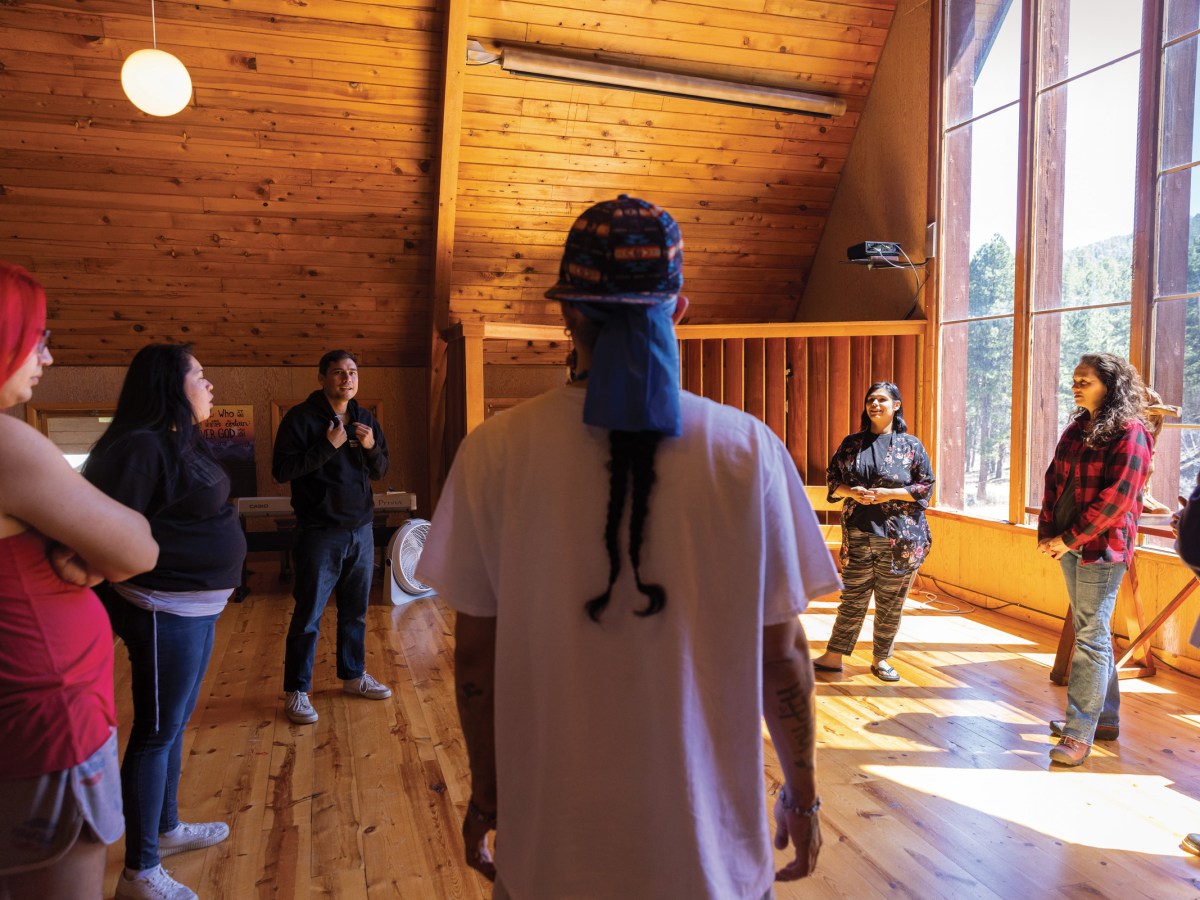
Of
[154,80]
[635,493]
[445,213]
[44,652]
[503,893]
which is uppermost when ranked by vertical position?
[154,80]

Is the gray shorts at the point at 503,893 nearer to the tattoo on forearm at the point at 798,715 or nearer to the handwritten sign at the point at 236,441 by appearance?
the tattoo on forearm at the point at 798,715

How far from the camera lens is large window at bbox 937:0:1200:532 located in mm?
4391

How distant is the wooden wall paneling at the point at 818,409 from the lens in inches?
245

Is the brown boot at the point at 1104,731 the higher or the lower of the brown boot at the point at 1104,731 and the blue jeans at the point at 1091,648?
the lower

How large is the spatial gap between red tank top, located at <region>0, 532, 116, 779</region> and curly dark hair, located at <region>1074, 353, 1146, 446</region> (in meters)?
3.44

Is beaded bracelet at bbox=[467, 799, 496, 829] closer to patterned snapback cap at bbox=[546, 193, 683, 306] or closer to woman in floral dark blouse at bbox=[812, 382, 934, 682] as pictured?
patterned snapback cap at bbox=[546, 193, 683, 306]

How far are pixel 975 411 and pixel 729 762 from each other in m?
5.46

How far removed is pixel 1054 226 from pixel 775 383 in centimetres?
205

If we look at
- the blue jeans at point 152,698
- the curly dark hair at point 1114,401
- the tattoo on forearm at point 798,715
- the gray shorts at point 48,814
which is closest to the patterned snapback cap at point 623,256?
the tattoo on forearm at point 798,715

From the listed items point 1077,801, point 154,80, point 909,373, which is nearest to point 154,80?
point 154,80

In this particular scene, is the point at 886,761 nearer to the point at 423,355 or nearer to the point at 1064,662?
the point at 1064,662

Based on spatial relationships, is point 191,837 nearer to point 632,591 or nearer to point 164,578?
point 164,578

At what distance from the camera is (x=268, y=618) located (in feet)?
18.9

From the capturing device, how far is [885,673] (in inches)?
169
